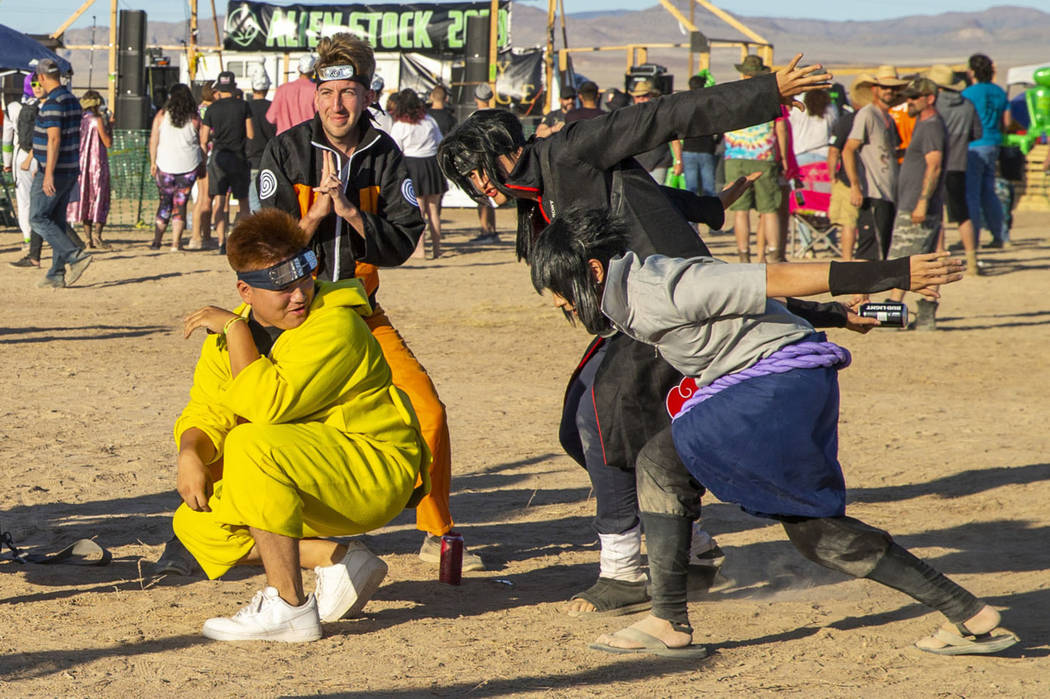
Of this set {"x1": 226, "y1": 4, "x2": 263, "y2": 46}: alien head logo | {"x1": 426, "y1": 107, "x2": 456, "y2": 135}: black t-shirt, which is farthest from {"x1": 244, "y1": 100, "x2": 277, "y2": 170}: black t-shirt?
{"x1": 226, "y1": 4, "x2": 263, "y2": 46}: alien head logo

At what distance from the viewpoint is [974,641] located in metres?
3.88

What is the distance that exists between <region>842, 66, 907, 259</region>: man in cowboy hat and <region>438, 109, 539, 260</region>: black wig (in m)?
6.41

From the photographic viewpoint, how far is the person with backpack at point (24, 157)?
1277cm

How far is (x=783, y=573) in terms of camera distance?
16.3 ft

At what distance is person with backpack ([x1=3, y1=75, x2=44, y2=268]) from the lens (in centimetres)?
1277

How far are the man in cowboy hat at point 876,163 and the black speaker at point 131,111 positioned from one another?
14567mm

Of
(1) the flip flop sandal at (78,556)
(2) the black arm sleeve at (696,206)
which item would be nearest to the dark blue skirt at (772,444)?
(2) the black arm sleeve at (696,206)

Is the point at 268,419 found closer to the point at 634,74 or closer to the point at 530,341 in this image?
the point at 530,341

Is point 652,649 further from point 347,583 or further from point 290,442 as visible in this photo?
point 290,442

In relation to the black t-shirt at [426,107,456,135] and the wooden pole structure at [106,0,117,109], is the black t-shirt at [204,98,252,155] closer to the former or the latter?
the black t-shirt at [426,107,456,135]

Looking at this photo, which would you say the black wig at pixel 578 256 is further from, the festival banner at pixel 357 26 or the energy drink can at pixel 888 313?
the festival banner at pixel 357 26

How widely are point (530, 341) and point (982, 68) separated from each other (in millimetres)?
7628

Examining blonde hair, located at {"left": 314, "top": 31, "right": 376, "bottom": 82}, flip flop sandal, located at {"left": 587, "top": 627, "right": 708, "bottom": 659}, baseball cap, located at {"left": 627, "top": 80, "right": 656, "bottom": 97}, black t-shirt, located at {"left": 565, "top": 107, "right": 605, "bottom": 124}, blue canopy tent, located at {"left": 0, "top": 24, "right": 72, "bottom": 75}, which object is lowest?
flip flop sandal, located at {"left": 587, "top": 627, "right": 708, "bottom": 659}

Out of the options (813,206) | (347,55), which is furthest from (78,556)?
(813,206)
